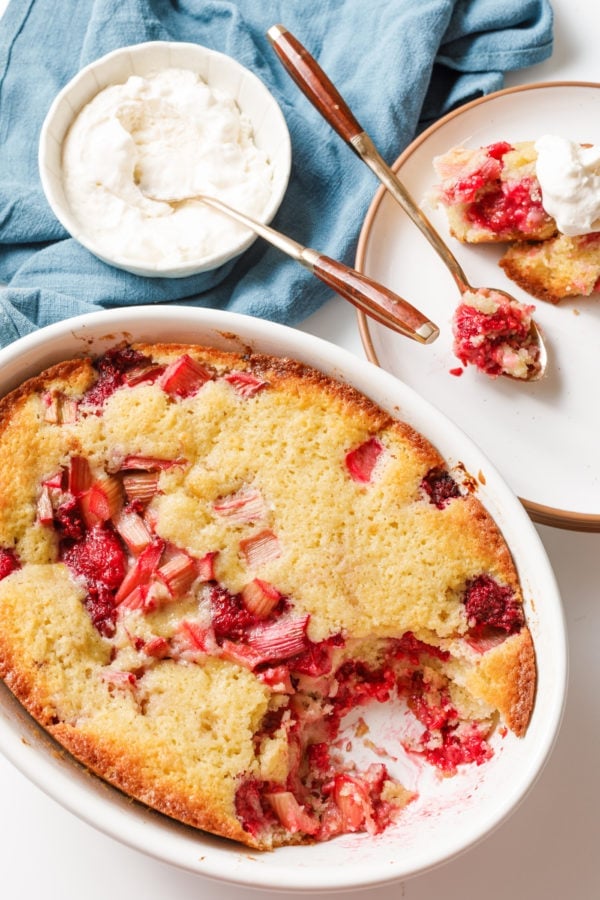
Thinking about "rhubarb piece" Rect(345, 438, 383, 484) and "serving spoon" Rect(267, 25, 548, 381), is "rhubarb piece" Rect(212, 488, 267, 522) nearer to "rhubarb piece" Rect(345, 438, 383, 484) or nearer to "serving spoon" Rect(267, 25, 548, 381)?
"rhubarb piece" Rect(345, 438, 383, 484)

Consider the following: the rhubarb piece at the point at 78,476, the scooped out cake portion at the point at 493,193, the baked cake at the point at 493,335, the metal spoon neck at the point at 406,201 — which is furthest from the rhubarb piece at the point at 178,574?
the scooped out cake portion at the point at 493,193

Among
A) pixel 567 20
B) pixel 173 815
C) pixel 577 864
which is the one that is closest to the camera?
pixel 173 815

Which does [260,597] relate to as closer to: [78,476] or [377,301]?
[78,476]

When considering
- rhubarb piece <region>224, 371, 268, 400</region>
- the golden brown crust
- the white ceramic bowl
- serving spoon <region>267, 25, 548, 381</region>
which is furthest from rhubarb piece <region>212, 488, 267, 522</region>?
serving spoon <region>267, 25, 548, 381</region>

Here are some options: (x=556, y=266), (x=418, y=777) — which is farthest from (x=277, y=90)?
(x=418, y=777)

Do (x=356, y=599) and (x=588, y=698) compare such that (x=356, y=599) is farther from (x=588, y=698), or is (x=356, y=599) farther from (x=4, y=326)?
(x=4, y=326)

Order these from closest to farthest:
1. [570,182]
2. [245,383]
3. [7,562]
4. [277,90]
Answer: [7,562] → [245,383] → [570,182] → [277,90]

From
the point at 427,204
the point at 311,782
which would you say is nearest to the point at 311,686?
the point at 311,782
